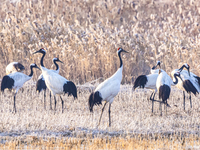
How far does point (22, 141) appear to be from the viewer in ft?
16.9

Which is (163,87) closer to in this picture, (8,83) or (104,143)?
(104,143)

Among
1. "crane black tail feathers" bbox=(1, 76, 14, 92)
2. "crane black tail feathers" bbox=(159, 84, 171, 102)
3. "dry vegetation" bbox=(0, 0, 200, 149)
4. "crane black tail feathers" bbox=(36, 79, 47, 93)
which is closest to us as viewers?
"dry vegetation" bbox=(0, 0, 200, 149)

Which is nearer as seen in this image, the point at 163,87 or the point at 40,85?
the point at 163,87

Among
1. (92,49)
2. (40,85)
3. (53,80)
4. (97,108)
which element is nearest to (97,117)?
(97,108)

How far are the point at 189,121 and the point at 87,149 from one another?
261 cm

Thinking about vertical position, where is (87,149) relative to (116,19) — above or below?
below

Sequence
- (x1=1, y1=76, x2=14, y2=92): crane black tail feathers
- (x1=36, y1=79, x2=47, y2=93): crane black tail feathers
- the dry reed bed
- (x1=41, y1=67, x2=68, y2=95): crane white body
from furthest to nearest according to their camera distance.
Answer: (x1=36, y1=79, x2=47, y2=93): crane black tail feathers → (x1=1, y1=76, x2=14, y2=92): crane black tail feathers → (x1=41, y1=67, x2=68, y2=95): crane white body → the dry reed bed

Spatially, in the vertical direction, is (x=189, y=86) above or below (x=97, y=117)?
above

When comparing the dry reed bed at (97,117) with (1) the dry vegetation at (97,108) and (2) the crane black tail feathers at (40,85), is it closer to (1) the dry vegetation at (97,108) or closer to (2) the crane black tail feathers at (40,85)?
(1) the dry vegetation at (97,108)

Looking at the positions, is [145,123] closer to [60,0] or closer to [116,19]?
[116,19]

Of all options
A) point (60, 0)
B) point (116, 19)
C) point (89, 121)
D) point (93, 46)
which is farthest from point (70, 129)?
point (60, 0)

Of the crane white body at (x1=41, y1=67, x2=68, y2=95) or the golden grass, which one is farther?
the crane white body at (x1=41, y1=67, x2=68, y2=95)

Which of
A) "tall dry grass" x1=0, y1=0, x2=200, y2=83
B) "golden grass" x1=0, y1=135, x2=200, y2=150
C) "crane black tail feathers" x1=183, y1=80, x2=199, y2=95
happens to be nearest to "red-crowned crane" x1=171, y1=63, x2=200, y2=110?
"crane black tail feathers" x1=183, y1=80, x2=199, y2=95

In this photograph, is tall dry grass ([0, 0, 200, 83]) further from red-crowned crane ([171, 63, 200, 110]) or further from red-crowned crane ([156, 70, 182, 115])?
red-crowned crane ([156, 70, 182, 115])
